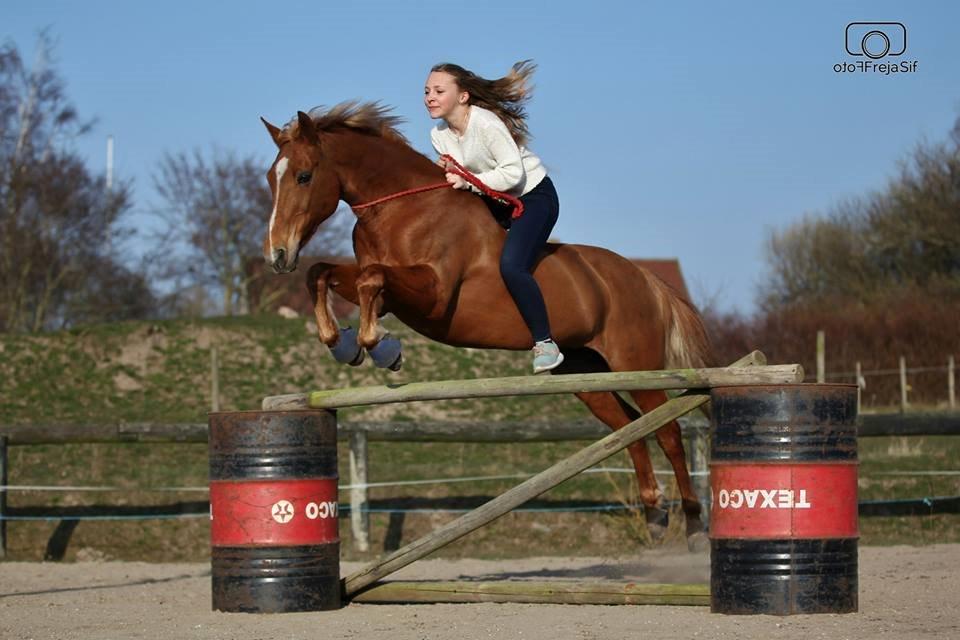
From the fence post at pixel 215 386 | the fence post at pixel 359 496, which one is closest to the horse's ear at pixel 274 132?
the fence post at pixel 359 496

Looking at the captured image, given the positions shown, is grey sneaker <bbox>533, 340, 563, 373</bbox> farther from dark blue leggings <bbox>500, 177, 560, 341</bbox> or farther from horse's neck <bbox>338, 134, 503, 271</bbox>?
horse's neck <bbox>338, 134, 503, 271</bbox>

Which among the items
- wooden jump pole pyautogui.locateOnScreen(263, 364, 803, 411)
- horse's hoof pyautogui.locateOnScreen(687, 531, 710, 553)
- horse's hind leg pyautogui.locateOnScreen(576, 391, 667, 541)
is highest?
wooden jump pole pyautogui.locateOnScreen(263, 364, 803, 411)

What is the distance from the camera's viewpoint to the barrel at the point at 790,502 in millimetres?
5207

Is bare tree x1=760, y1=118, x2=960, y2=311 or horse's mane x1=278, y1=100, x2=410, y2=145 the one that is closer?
horse's mane x1=278, y1=100, x2=410, y2=145

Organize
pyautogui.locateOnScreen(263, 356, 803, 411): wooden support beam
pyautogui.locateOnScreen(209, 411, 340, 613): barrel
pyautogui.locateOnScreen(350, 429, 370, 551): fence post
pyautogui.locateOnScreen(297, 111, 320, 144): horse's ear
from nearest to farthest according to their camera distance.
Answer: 1. pyautogui.locateOnScreen(263, 356, 803, 411): wooden support beam
2. pyautogui.locateOnScreen(297, 111, 320, 144): horse's ear
3. pyautogui.locateOnScreen(209, 411, 340, 613): barrel
4. pyautogui.locateOnScreen(350, 429, 370, 551): fence post

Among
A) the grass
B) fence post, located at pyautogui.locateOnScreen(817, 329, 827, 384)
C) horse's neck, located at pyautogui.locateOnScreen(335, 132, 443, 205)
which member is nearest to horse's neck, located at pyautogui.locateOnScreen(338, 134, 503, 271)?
horse's neck, located at pyautogui.locateOnScreen(335, 132, 443, 205)

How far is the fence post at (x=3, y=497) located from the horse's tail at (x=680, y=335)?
5930 mm

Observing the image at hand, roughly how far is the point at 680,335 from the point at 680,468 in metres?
0.76

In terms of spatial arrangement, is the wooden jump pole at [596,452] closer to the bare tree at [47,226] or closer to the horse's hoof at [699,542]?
the horse's hoof at [699,542]

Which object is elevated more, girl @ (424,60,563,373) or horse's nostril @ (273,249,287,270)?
girl @ (424,60,563,373)

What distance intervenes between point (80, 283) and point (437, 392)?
2273 centimetres

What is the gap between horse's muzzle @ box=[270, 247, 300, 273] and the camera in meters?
5.60

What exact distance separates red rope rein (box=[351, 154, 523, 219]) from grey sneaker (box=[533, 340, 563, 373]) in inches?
25.6

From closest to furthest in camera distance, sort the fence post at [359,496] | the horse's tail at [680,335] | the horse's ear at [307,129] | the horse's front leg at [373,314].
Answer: the horse's front leg at [373,314], the horse's ear at [307,129], the horse's tail at [680,335], the fence post at [359,496]
